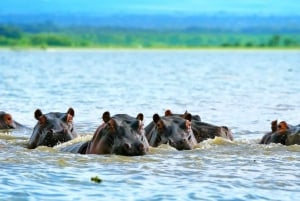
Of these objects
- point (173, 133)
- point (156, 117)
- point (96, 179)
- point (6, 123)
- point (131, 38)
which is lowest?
point (96, 179)

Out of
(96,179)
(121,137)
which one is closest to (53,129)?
(121,137)

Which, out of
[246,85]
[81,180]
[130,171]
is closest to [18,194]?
[81,180]

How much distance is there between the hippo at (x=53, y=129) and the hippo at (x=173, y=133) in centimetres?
99

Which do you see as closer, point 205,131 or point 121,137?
point 121,137

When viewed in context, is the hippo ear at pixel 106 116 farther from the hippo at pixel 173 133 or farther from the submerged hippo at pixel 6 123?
the submerged hippo at pixel 6 123

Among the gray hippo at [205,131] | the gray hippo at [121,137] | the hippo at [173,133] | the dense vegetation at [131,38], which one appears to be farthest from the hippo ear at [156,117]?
the dense vegetation at [131,38]

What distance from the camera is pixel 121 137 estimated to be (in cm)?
1171

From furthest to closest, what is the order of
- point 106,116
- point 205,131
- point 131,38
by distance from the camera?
point 131,38, point 205,131, point 106,116

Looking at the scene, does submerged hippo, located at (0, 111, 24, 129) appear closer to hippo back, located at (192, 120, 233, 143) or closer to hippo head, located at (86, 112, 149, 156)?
hippo back, located at (192, 120, 233, 143)

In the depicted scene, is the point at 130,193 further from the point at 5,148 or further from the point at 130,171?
the point at 5,148

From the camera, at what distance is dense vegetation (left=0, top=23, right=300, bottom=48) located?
128 metres

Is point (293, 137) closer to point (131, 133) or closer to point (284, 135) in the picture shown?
point (284, 135)

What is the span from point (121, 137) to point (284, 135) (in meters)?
3.00

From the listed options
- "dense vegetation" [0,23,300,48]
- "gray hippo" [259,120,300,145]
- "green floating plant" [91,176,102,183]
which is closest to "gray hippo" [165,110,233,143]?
"gray hippo" [259,120,300,145]
